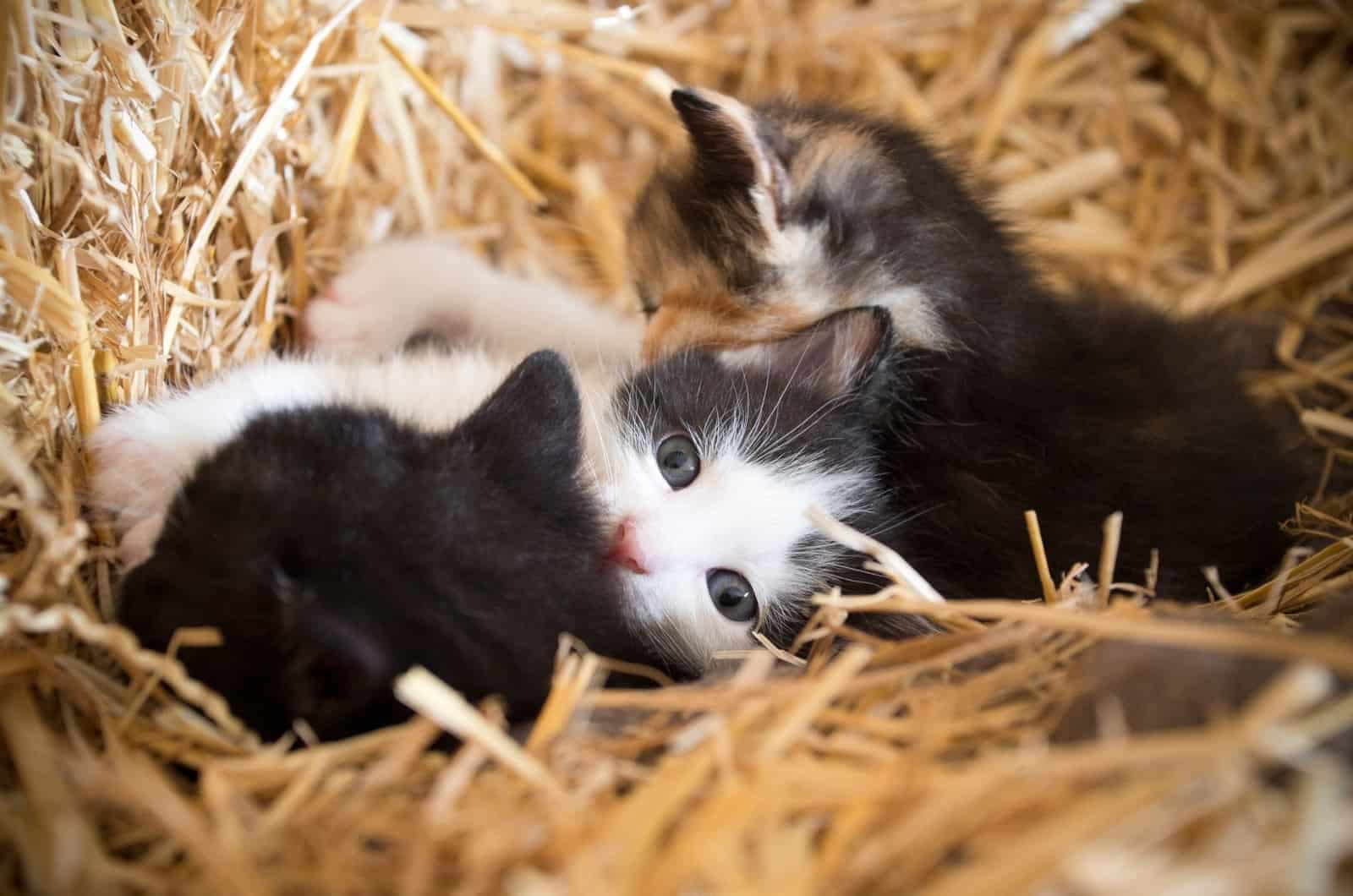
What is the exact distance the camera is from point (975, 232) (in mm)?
2258

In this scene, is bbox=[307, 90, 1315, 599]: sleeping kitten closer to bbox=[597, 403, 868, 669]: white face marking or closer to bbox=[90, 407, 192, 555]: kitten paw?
bbox=[597, 403, 868, 669]: white face marking

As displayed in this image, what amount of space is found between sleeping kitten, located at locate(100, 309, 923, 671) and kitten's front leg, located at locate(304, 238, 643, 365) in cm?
30

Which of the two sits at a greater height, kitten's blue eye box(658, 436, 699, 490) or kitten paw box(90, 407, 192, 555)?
kitten paw box(90, 407, 192, 555)

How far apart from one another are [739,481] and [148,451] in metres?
1.02

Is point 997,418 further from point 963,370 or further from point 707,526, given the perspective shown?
point 707,526

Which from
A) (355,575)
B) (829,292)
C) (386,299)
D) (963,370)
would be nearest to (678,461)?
(829,292)

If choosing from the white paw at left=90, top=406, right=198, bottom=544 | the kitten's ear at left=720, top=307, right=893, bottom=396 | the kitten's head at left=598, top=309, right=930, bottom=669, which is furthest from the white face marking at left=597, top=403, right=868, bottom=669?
the white paw at left=90, top=406, right=198, bottom=544

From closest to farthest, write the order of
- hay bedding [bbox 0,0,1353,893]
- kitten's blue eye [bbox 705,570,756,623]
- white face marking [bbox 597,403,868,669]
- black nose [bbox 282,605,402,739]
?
hay bedding [bbox 0,0,1353,893], black nose [bbox 282,605,402,739], white face marking [bbox 597,403,868,669], kitten's blue eye [bbox 705,570,756,623]

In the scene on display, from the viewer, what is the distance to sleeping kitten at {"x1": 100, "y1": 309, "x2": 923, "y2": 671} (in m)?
1.82

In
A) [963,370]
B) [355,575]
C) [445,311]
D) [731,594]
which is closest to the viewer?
[355,575]

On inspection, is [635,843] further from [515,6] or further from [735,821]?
[515,6]

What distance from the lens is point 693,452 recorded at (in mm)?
2102

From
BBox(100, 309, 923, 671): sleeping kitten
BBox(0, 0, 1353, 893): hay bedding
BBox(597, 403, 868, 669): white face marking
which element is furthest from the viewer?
BBox(597, 403, 868, 669): white face marking

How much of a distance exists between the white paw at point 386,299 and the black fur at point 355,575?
904 millimetres
